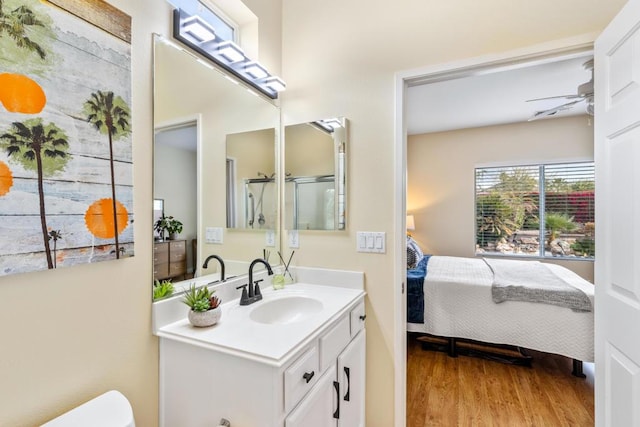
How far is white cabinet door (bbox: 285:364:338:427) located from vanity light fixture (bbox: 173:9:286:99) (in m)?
1.49

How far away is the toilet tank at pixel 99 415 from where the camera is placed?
818 millimetres

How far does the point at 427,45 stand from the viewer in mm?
1575

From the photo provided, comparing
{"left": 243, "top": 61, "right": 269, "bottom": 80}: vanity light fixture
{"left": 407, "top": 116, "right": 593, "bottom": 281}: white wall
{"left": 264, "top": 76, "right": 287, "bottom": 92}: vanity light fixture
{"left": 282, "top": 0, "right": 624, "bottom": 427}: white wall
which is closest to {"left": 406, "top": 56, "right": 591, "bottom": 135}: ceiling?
{"left": 407, "top": 116, "right": 593, "bottom": 281}: white wall

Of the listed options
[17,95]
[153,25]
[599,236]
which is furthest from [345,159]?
[17,95]

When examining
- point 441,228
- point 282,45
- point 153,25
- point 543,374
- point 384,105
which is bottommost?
point 543,374

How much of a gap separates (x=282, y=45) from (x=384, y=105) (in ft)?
2.62

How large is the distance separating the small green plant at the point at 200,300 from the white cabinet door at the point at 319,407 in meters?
0.48

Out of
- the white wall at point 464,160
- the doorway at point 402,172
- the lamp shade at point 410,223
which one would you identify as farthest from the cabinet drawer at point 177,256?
the white wall at point 464,160

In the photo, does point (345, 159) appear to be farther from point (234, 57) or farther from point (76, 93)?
point (76, 93)

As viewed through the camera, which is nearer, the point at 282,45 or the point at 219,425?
the point at 219,425

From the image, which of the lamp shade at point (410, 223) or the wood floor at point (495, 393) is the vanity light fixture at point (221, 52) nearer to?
the wood floor at point (495, 393)

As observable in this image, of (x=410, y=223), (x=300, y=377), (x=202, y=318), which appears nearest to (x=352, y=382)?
(x=300, y=377)

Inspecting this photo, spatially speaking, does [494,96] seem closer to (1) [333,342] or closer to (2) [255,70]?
(2) [255,70]

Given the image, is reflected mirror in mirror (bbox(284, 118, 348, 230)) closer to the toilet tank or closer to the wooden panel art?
the wooden panel art
